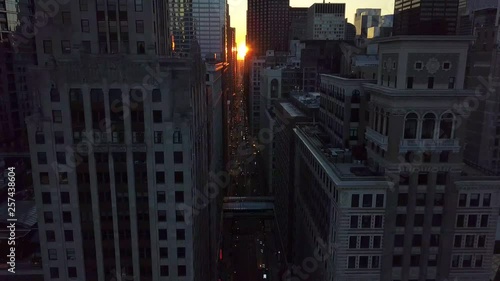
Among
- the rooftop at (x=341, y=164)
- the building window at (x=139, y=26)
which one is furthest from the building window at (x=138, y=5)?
the rooftop at (x=341, y=164)

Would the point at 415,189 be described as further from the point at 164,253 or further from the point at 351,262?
the point at 164,253

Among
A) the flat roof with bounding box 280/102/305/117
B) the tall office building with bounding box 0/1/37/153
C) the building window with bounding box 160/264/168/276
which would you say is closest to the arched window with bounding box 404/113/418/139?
the building window with bounding box 160/264/168/276

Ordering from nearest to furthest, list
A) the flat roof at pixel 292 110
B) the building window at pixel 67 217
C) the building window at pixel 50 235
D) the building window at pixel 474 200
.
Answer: the building window at pixel 67 217 → the building window at pixel 50 235 → the building window at pixel 474 200 → the flat roof at pixel 292 110

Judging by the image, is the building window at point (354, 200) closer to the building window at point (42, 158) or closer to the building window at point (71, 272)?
the building window at point (71, 272)

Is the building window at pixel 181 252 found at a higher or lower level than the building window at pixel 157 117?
lower

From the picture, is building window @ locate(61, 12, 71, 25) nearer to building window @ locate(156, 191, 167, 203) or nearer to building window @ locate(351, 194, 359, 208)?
building window @ locate(156, 191, 167, 203)

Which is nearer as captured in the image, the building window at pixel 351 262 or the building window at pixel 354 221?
the building window at pixel 354 221

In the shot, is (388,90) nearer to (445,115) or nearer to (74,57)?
(445,115)

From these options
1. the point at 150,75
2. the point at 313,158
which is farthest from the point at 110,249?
the point at 313,158
